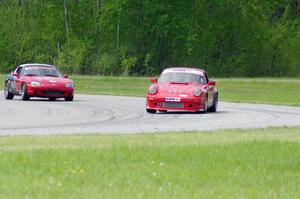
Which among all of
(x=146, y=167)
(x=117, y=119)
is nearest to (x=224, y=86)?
(x=117, y=119)

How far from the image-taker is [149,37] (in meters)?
77.3

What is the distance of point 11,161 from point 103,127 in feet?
27.5

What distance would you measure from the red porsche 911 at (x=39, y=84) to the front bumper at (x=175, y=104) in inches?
290

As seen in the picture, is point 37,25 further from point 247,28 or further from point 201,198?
point 201,198

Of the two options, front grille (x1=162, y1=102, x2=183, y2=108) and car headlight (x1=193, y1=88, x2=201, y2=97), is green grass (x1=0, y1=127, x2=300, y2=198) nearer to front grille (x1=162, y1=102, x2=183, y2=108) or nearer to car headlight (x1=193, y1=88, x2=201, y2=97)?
front grille (x1=162, y1=102, x2=183, y2=108)

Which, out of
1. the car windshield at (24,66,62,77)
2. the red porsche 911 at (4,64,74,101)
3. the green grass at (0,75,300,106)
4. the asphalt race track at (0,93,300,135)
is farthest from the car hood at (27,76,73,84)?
the green grass at (0,75,300,106)

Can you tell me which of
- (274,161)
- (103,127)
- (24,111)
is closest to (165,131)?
(103,127)

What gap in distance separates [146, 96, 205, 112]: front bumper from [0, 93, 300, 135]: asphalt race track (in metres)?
0.26

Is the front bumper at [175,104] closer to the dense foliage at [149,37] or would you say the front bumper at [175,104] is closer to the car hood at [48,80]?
the car hood at [48,80]

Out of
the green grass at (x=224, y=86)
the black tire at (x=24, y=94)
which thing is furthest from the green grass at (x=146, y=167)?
the green grass at (x=224, y=86)

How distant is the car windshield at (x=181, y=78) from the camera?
28.7 m

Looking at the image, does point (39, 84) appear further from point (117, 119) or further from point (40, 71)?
point (117, 119)

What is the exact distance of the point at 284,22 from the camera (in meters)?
86.2

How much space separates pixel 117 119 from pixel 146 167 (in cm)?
1162
